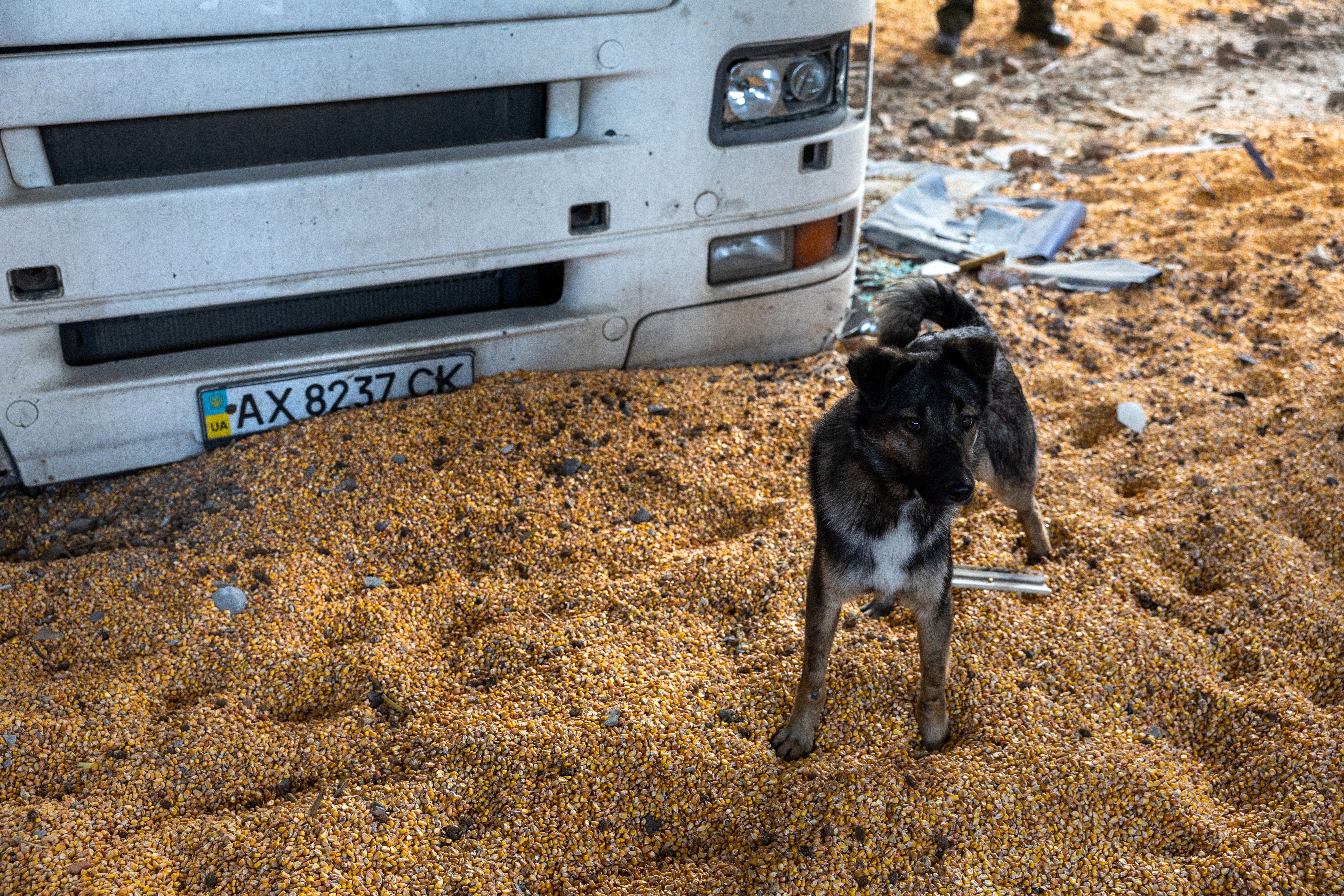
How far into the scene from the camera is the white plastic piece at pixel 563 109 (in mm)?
3559

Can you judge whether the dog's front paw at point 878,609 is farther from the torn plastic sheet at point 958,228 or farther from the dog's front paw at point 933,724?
the torn plastic sheet at point 958,228

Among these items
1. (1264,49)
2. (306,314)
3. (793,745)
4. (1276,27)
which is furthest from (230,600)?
(1276,27)

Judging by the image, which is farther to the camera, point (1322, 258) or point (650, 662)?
point (1322, 258)

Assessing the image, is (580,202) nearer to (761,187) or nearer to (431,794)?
(761,187)

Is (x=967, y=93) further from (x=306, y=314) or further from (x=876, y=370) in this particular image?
(x=876, y=370)

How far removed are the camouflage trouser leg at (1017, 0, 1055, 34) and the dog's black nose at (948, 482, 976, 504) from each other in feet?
30.1

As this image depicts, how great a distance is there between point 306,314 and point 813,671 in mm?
2135

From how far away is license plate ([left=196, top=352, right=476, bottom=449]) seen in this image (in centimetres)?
368

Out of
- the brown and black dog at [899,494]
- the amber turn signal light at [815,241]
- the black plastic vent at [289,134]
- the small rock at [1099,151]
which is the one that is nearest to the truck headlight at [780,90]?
the amber turn signal light at [815,241]

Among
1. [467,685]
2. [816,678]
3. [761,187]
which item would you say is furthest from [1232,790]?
[761,187]

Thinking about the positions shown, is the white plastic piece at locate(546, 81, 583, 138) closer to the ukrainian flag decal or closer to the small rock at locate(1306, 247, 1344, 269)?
the ukrainian flag decal

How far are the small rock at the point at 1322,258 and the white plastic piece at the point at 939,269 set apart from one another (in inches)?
72.0

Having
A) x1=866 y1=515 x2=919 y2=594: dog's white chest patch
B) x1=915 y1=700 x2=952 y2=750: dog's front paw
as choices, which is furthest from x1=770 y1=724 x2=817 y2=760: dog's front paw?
x1=866 y1=515 x2=919 y2=594: dog's white chest patch

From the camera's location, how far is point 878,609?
3.38 metres
